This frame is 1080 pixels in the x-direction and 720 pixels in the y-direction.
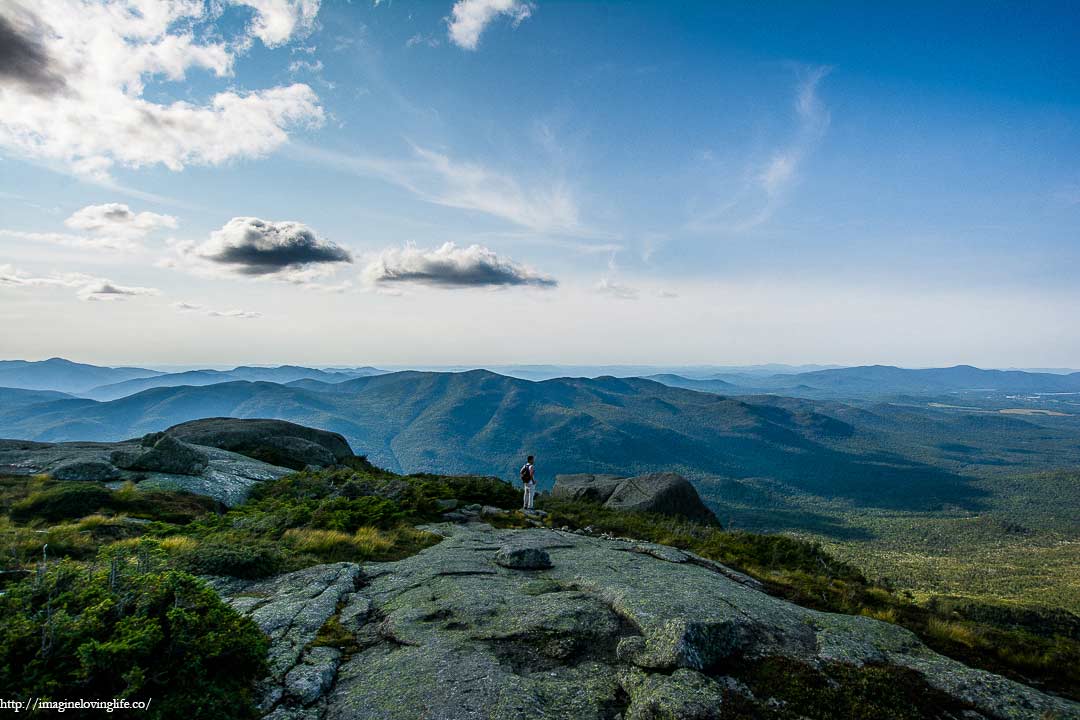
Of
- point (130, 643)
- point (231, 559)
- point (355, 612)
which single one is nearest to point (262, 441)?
point (231, 559)

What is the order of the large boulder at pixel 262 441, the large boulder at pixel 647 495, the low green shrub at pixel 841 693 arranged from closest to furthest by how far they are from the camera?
the low green shrub at pixel 841 693, the large boulder at pixel 262 441, the large boulder at pixel 647 495

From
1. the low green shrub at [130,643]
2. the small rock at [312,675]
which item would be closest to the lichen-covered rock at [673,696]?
the small rock at [312,675]

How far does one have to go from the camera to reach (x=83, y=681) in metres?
5.33

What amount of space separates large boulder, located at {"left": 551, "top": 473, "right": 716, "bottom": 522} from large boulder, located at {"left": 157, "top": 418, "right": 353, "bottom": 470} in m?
19.9

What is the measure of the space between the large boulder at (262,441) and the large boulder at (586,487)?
18811 millimetres

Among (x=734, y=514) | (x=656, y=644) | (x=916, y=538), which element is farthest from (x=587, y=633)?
(x=734, y=514)

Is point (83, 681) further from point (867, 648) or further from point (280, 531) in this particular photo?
point (867, 648)

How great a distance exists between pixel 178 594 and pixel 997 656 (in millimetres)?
15650

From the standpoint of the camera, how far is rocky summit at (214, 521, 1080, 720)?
6.63 metres

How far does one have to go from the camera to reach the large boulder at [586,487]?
3788cm

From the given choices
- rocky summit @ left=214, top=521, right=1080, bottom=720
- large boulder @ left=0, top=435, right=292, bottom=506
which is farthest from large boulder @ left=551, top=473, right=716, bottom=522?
large boulder @ left=0, top=435, right=292, bottom=506

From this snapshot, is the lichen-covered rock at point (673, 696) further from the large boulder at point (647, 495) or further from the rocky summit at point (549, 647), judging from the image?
the large boulder at point (647, 495)

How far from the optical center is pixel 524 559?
1302 cm

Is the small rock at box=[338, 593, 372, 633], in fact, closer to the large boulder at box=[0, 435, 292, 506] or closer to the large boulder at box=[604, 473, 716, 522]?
the large boulder at box=[0, 435, 292, 506]
